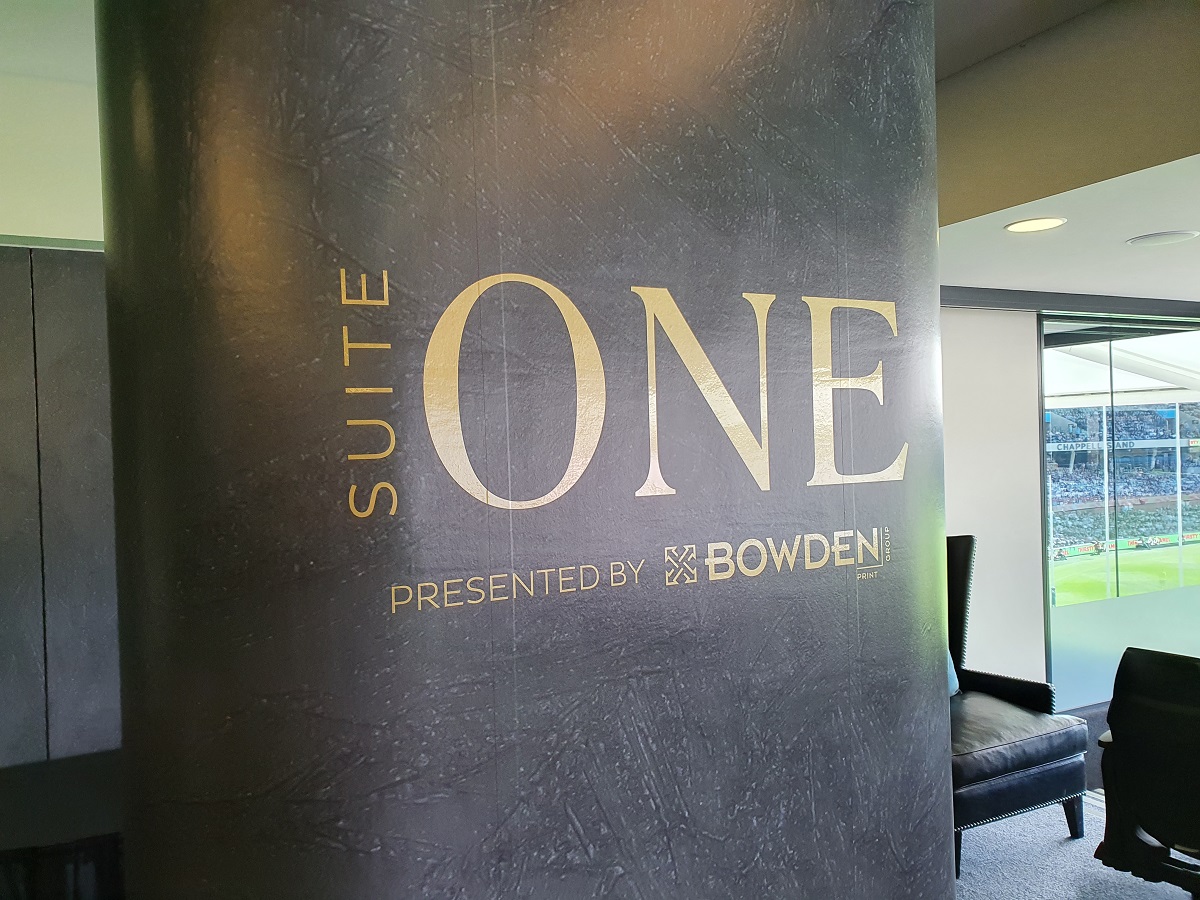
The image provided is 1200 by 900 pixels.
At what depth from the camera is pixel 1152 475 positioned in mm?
4883

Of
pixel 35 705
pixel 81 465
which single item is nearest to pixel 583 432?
pixel 81 465

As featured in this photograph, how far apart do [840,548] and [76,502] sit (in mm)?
2756

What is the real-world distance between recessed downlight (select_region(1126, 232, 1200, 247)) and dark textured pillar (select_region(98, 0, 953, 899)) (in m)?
2.33

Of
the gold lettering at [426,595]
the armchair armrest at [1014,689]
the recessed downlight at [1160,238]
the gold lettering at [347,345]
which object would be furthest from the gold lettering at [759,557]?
the recessed downlight at [1160,238]

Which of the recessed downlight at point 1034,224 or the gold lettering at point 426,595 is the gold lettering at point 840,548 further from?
the recessed downlight at point 1034,224

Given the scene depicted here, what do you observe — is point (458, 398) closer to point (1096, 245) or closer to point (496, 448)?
point (496, 448)

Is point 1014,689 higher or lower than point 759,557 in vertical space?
lower

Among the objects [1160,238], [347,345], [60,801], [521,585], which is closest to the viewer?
[347,345]

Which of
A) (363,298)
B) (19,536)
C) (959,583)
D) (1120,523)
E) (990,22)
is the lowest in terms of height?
(959,583)

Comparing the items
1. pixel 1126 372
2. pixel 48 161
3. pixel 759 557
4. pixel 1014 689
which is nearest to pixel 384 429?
pixel 759 557

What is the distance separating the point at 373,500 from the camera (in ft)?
3.79

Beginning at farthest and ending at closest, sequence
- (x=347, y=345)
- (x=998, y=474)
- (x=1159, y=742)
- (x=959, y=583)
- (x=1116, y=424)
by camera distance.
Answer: (x=1116, y=424)
(x=998, y=474)
(x=959, y=583)
(x=1159, y=742)
(x=347, y=345)

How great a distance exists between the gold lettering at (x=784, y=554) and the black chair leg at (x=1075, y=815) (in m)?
2.72

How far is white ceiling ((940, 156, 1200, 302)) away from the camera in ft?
8.58
